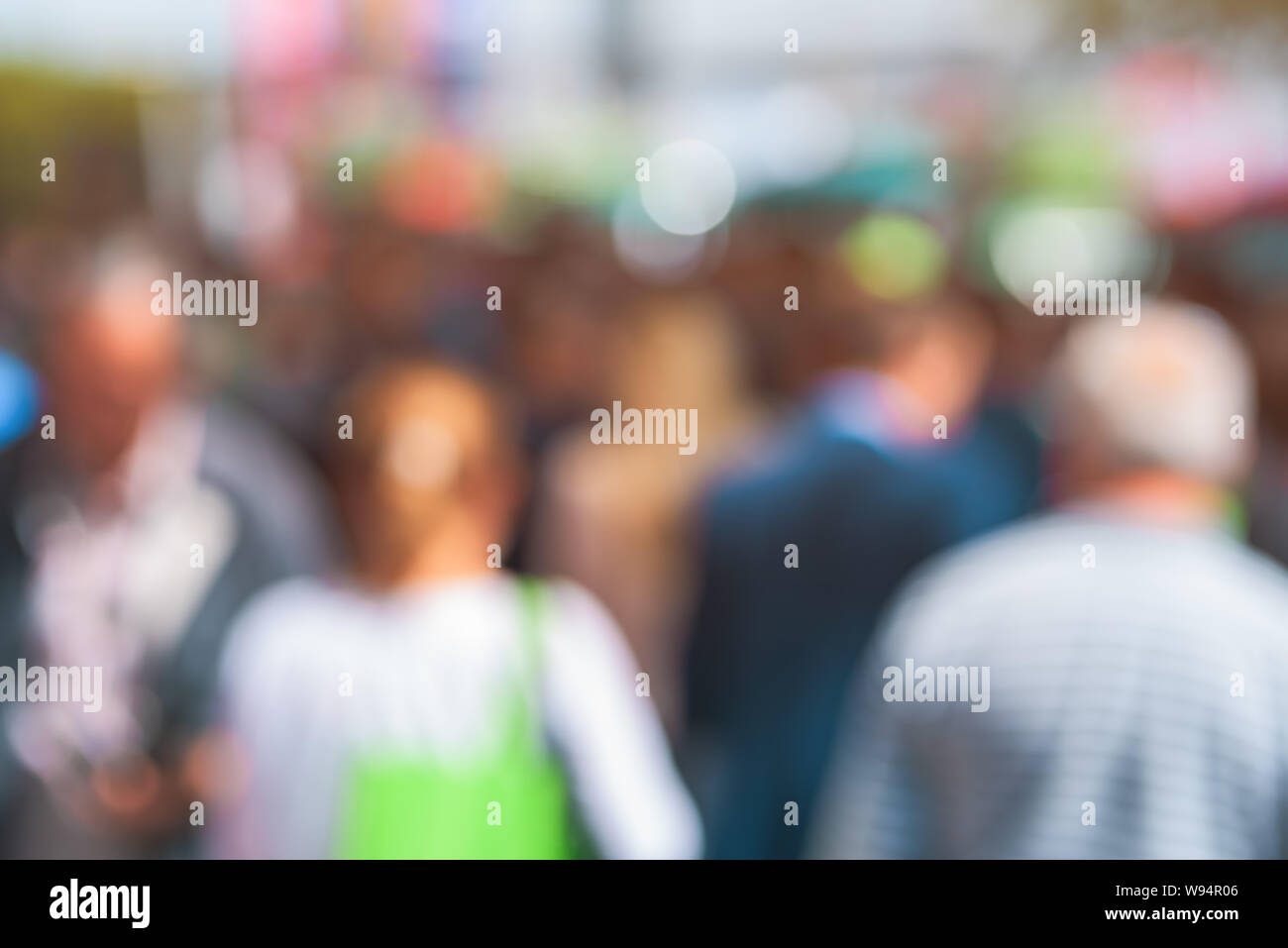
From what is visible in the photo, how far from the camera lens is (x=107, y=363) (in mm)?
3240

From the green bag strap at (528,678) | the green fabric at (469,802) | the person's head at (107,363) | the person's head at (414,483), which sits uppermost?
the person's head at (107,363)

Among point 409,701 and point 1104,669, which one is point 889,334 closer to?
point 1104,669

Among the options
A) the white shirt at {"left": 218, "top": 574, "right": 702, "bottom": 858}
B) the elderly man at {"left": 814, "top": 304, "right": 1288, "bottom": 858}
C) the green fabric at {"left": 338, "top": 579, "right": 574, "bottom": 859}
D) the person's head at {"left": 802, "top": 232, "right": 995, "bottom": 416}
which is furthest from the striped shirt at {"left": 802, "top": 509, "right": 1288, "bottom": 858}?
the person's head at {"left": 802, "top": 232, "right": 995, "bottom": 416}

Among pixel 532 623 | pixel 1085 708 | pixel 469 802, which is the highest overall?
pixel 532 623

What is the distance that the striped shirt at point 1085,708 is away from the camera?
225 centimetres

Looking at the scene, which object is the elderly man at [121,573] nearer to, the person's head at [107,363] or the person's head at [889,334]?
the person's head at [107,363]

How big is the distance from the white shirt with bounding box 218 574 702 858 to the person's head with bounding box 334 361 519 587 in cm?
5

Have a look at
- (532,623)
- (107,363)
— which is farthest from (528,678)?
(107,363)

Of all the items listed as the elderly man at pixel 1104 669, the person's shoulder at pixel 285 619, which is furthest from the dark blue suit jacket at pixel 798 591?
the person's shoulder at pixel 285 619

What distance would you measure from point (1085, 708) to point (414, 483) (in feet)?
3.58

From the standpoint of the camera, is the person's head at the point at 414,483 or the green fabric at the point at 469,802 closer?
the green fabric at the point at 469,802

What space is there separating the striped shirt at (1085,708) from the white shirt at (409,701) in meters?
0.38

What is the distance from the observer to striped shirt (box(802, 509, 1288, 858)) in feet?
7.37
